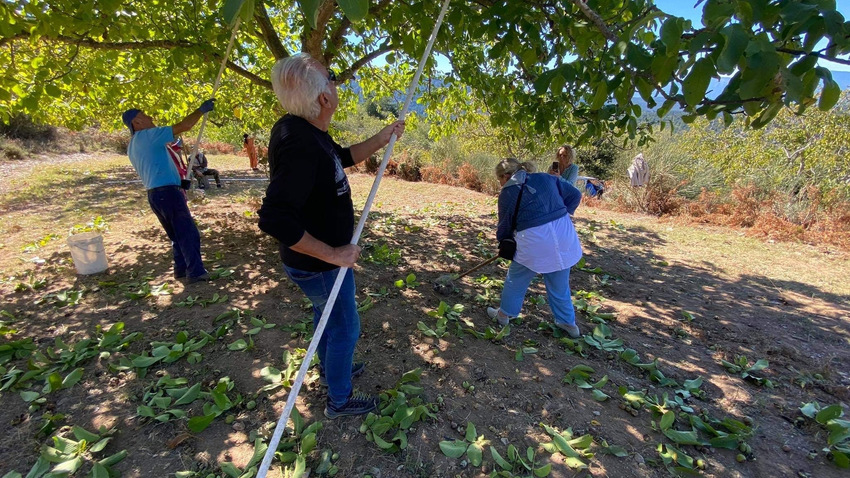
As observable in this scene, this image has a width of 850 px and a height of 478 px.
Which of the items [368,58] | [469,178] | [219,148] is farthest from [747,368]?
[219,148]

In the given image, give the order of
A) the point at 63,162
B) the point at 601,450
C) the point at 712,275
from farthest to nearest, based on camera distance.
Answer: the point at 63,162
the point at 712,275
the point at 601,450

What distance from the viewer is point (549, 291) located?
324 cm

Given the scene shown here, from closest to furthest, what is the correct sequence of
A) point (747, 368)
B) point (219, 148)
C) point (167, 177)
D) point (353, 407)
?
point (353, 407) < point (747, 368) < point (167, 177) < point (219, 148)

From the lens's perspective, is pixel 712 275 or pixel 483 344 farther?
pixel 712 275

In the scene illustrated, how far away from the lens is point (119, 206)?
765cm

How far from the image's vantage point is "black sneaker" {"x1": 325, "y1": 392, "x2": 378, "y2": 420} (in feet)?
7.30

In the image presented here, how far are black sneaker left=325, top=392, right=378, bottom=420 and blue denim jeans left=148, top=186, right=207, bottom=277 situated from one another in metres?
2.54

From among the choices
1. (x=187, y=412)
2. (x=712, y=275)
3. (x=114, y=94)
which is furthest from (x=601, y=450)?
(x=114, y=94)

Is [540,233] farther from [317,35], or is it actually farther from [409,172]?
[409,172]

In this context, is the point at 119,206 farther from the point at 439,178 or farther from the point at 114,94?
the point at 439,178

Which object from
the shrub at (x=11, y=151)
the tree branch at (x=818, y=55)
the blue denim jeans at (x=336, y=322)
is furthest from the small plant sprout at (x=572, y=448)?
the shrub at (x=11, y=151)

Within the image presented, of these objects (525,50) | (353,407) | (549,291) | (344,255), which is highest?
(525,50)

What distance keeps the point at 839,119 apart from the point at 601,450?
13886 mm

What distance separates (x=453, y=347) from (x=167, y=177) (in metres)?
3.19
